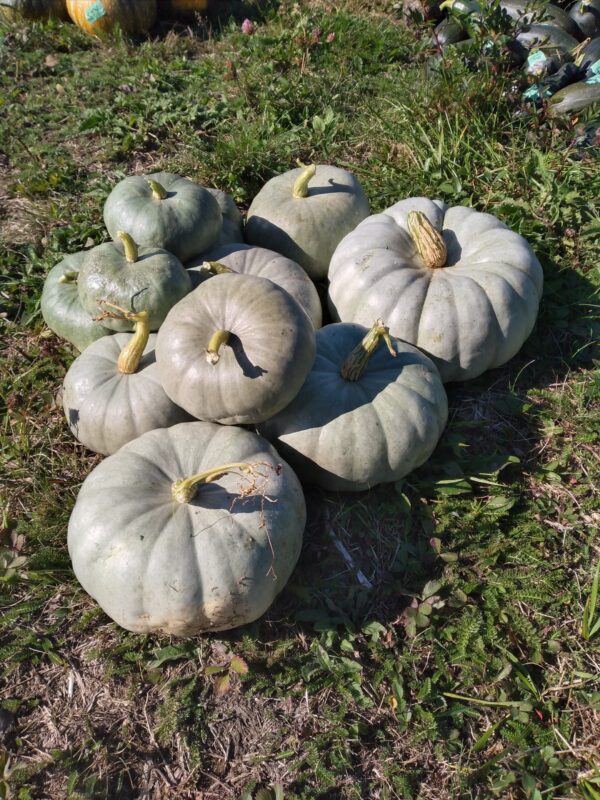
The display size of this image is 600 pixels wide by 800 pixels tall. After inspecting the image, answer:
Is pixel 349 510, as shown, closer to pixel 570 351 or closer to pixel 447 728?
pixel 447 728

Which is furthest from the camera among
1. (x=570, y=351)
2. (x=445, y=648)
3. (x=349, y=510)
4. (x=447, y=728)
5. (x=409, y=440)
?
(x=570, y=351)

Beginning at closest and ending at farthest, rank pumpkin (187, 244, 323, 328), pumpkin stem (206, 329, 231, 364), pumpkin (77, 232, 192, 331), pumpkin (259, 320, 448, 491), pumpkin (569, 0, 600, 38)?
pumpkin stem (206, 329, 231, 364) < pumpkin (259, 320, 448, 491) < pumpkin (77, 232, 192, 331) < pumpkin (187, 244, 323, 328) < pumpkin (569, 0, 600, 38)

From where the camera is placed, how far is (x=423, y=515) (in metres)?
3.35

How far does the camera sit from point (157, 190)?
11.8ft

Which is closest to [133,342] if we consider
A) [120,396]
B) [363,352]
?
[120,396]

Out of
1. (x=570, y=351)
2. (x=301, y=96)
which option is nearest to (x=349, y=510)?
(x=570, y=351)

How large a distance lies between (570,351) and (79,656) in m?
3.47

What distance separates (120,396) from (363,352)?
123cm

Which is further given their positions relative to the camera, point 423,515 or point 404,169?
point 404,169

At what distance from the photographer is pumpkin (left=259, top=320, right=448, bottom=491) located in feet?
10.1

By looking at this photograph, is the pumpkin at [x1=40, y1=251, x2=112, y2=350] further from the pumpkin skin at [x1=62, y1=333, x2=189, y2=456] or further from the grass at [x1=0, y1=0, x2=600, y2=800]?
the grass at [x1=0, y1=0, x2=600, y2=800]

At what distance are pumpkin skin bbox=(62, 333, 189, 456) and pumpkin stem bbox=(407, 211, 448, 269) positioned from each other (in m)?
1.65

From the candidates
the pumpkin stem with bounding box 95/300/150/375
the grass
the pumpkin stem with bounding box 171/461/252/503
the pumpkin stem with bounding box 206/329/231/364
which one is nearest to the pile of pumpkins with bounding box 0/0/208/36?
the grass

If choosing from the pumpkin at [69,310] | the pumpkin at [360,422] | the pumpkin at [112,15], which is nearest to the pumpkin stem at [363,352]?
the pumpkin at [360,422]
